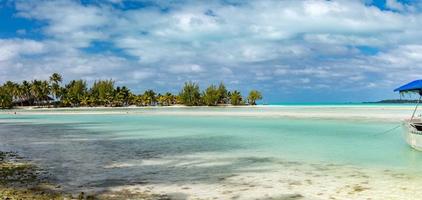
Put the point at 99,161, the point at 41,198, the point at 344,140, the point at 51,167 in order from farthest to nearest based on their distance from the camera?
the point at 344,140 → the point at 99,161 → the point at 51,167 → the point at 41,198

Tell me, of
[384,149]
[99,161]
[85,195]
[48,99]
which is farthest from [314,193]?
[48,99]

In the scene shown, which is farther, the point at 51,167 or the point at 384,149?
the point at 384,149

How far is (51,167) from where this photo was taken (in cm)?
1400

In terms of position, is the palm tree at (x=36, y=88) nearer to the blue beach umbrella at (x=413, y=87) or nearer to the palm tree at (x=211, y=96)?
the palm tree at (x=211, y=96)

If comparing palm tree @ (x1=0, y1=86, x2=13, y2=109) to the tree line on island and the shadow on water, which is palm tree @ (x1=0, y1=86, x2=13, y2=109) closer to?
the tree line on island

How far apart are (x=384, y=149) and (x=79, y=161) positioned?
12.4m

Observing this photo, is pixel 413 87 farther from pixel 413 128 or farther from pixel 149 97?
pixel 149 97

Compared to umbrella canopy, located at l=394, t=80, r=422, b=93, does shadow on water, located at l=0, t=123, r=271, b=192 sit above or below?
below

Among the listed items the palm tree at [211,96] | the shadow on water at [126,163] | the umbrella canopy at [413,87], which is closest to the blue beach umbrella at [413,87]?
the umbrella canopy at [413,87]

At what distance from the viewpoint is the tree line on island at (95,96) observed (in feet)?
405

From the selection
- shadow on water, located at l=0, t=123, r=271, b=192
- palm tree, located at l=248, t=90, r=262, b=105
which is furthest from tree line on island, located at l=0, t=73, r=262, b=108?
shadow on water, located at l=0, t=123, r=271, b=192

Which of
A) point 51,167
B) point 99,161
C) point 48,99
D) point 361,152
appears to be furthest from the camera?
point 48,99

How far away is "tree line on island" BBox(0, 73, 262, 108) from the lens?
12338cm

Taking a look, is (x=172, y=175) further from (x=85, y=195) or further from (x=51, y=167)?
(x=51, y=167)
